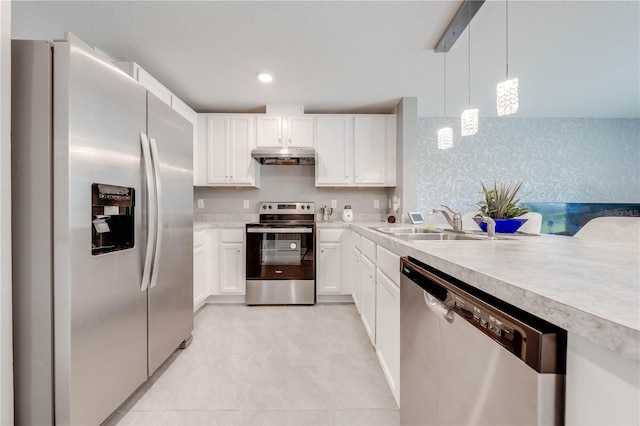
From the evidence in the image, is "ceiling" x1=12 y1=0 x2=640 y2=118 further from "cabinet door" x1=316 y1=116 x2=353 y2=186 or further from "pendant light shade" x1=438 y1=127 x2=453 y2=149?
"pendant light shade" x1=438 y1=127 x2=453 y2=149

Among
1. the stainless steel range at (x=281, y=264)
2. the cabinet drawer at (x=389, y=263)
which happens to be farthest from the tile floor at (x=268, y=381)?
the cabinet drawer at (x=389, y=263)

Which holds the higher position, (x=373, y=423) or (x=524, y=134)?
(x=524, y=134)

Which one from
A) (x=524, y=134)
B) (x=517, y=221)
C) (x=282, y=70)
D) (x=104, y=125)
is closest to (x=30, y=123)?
(x=104, y=125)

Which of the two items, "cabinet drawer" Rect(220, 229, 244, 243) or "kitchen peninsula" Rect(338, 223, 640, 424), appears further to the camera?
"cabinet drawer" Rect(220, 229, 244, 243)

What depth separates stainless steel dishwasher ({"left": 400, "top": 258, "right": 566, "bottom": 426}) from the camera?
449 mm

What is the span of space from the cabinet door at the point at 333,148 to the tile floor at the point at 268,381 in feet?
5.56

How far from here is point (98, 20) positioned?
178 centimetres

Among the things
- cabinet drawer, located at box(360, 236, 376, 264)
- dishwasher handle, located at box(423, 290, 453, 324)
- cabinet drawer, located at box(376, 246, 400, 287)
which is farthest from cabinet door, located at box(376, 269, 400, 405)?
dishwasher handle, located at box(423, 290, 453, 324)

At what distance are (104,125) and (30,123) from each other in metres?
0.23

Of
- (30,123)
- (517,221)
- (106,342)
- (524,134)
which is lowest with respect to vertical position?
(106,342)

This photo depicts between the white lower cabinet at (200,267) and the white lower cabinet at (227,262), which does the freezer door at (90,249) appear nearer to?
the white lower cabinet at (200,267)

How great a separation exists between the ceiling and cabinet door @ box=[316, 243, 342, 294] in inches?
66.7

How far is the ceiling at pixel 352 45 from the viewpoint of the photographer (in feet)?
5.54

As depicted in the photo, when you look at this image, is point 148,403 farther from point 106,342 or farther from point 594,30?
point 594,30
